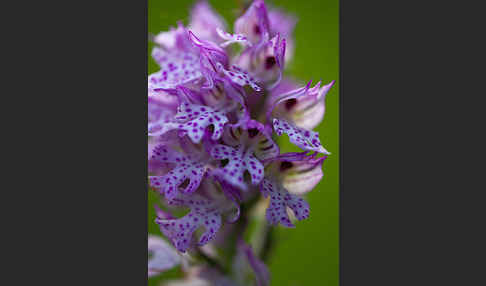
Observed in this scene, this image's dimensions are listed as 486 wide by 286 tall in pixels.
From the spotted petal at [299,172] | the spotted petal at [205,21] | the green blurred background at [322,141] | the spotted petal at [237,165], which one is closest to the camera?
the spotted petal at [237,165]

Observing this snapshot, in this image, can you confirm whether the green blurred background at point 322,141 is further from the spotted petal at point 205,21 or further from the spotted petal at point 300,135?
the spotted petal at point 300,135

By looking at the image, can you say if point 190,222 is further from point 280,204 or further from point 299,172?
point 299,172

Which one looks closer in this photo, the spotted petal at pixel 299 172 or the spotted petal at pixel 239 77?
the spotted petal at pixel 239 77

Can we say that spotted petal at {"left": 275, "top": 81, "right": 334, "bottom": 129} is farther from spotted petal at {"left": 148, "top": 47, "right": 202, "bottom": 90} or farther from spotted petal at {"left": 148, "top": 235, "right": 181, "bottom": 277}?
spotted petal at {"left": 148, "top": 235, "right": 181, "bottom": 277}

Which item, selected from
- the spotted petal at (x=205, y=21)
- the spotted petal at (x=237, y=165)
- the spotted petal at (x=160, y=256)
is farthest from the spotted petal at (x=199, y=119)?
the spotted petal at (x=160, y=256)

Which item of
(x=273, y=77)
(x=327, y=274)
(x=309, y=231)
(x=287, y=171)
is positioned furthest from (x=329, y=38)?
(x=327, y=274)

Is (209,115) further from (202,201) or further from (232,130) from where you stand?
(202,201)
